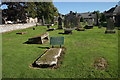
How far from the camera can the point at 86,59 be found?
6.16 m

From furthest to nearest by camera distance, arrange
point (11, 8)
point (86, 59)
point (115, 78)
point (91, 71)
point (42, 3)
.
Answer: point (42, 3) < point (11, 8) < point (86, 59) < point (91, 71) < point (115, 78)

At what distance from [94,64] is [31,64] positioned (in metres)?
3.14

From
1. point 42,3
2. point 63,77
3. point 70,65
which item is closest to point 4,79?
point 63,77

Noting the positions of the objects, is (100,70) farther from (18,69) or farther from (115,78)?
(18,69)

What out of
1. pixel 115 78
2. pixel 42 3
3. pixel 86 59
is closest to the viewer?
pixel 115 78

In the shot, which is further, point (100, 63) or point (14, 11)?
point (14, 11)

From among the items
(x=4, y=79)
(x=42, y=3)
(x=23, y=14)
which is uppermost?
(x=42, y=3)

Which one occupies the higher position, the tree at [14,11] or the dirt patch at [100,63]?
the tree at [14,11]

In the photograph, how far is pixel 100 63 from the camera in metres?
5.66

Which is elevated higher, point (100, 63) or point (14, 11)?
point (14, 11)

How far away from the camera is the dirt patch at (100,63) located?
5.26 metres

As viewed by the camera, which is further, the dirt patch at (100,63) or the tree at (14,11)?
the tree at (14,11)

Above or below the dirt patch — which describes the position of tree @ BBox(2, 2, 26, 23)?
above

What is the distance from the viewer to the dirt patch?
5262mm
